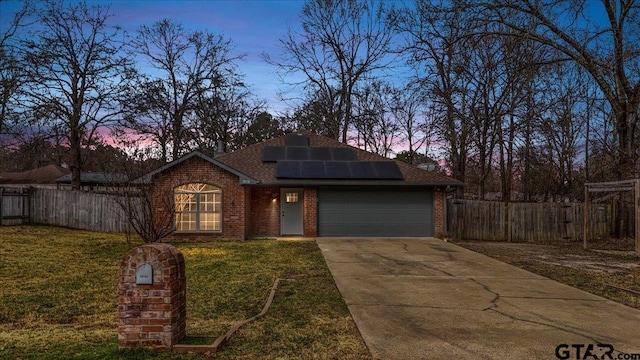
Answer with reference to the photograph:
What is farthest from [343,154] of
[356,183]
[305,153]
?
[356,183]

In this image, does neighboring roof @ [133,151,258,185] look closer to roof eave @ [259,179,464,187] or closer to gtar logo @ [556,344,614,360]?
roof eave @ [259,179,464,187]

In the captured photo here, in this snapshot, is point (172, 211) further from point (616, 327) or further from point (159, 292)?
point (616, 327)

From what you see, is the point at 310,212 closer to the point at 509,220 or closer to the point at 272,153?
the point at 272,153

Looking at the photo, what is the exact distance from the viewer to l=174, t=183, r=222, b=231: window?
51.1 ft

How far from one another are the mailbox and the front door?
43.0ft

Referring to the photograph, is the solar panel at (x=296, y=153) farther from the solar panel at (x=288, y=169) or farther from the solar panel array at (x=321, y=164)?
the solar panel at (x=288, y=169)

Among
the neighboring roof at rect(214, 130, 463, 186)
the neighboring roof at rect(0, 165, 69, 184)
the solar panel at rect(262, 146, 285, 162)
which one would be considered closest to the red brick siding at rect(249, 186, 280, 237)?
the neighboring roof at rect(214, 130, 463, 186)

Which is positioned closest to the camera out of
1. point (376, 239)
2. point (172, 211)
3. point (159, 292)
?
point (159, 292)

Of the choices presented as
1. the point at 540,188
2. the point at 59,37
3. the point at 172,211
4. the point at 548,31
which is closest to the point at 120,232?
the point at 172,211

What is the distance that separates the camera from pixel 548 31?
13.7 metres

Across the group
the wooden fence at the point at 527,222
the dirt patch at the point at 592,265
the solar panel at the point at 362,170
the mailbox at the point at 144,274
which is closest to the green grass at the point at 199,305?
the mailbox at the point at 144,274

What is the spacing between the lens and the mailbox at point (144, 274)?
3986 mm

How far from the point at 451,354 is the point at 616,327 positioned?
2642 millimetres

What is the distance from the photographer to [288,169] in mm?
16719
